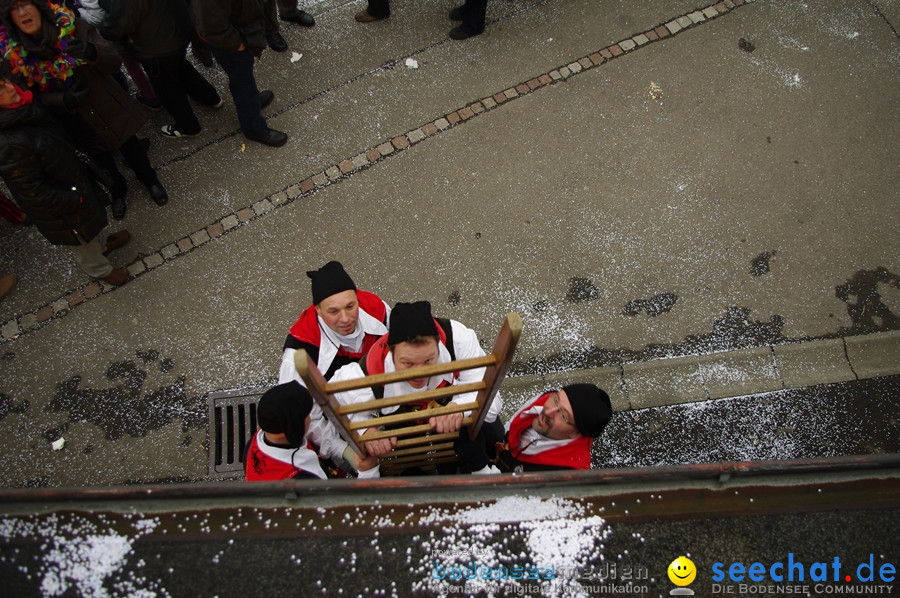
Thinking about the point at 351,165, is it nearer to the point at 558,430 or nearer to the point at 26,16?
the point at 26,16

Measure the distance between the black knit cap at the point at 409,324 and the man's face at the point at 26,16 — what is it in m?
2.86

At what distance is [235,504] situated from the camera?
200 cm

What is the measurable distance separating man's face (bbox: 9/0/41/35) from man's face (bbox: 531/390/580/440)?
3.66 metres

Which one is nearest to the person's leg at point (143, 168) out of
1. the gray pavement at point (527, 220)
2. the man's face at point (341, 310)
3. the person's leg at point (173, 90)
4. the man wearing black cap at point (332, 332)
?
the gray pavement at point (527, 220)

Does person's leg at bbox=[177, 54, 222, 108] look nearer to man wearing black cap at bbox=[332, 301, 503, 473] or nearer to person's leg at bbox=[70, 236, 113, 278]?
person's leg at bbox=[70, 236, 113, 278]

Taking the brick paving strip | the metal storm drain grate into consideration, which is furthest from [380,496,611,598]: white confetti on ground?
the brick paving strip

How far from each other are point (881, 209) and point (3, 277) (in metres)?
6.87

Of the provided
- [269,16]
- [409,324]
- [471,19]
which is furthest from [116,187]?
[471,19]

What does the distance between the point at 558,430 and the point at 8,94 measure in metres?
3.44

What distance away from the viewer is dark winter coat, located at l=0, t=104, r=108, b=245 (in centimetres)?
318

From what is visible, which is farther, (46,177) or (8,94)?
(46,177)

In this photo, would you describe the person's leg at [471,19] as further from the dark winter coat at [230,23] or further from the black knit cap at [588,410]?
the black knit cap at [588,410]

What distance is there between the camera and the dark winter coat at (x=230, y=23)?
3.64 metres

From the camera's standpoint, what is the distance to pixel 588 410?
2.50 m
